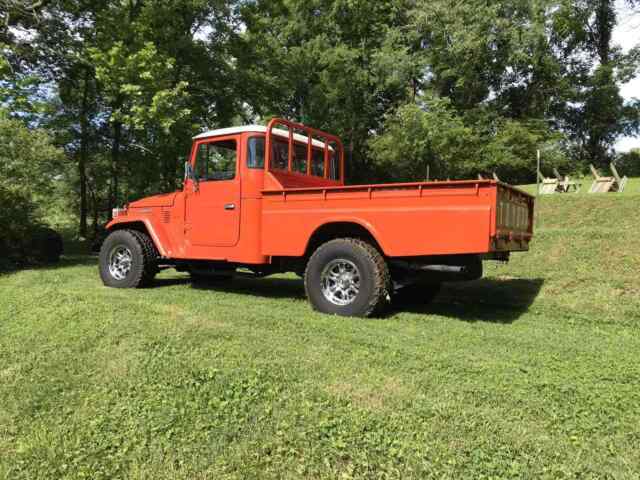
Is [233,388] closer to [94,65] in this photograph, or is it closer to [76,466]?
[76,466]

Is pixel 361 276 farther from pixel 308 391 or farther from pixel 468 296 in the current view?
pixel 468 296

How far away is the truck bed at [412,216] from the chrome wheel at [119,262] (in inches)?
109

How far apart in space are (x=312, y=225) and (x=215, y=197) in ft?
5.75

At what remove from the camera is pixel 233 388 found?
12.7ft

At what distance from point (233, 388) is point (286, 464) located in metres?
0.96

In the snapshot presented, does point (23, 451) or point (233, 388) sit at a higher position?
point (233, 388)

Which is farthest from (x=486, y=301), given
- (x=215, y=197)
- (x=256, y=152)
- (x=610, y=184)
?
(x=610, y=184)

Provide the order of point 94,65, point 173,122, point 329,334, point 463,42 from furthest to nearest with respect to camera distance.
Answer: point 463,42
point 94,65
point 173,122
point 329,334

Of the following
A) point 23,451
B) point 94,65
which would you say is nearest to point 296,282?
point 23,451

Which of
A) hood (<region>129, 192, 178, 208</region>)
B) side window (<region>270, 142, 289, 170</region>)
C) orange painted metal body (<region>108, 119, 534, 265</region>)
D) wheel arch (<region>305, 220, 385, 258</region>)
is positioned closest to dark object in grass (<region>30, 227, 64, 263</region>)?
orange painted metal body (<region>108, 119, 534, 265</region>)

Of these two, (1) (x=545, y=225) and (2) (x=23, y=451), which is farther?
(1) (x=545, y=225)

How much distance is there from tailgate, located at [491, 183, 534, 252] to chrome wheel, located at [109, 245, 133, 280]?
222 inches

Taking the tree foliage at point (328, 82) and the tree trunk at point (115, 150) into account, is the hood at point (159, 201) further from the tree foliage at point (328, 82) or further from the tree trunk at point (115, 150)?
the tree trunk at point (115, 150)

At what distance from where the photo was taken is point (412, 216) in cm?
557
